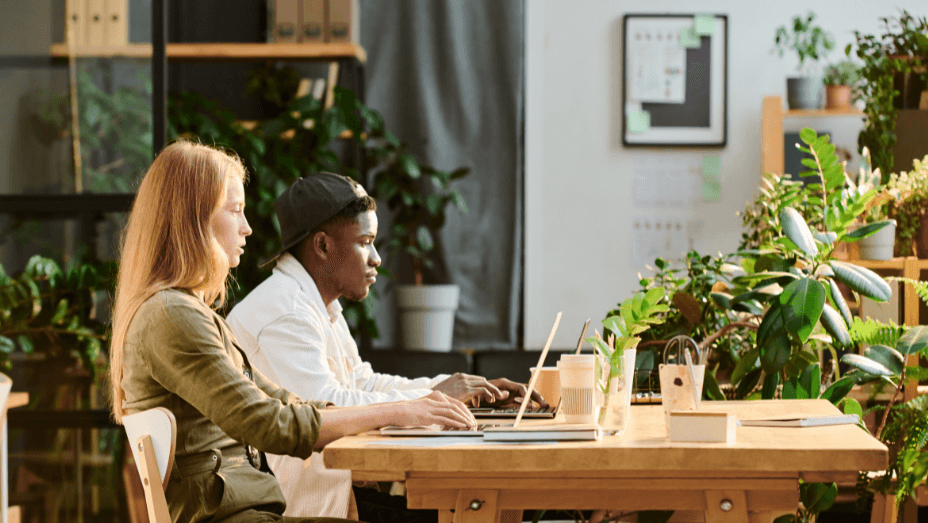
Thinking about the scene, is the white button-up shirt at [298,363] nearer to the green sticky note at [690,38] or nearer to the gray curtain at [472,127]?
the gray curtain at [472,127]

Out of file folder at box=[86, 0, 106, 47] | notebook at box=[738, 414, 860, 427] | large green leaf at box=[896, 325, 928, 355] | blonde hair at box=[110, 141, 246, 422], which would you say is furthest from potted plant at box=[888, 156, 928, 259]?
file folder at box=[86, 0, 106, 47]

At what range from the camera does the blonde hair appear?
151cm

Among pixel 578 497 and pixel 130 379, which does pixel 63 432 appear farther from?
pixel 578 497

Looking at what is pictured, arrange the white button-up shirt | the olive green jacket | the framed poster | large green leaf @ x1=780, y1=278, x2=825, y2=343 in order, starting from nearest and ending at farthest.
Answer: the olive green jacket → the white button-up shirt → large green leaf @ x1=780, y1=278, x2=825, y2=343 → the framed poster

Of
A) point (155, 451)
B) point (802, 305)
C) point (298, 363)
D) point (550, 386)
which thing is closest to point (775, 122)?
point (802, 305)

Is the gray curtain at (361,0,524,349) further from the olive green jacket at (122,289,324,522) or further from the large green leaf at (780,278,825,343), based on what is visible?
the olive green jacket at (122,289,324,522)

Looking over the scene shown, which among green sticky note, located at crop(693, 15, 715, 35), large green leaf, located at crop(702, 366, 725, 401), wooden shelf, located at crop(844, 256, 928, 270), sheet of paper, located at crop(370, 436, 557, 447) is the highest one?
green sticky note, located at crop(693, 15, 715, 35)

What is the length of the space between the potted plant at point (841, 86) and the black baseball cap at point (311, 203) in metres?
2.62

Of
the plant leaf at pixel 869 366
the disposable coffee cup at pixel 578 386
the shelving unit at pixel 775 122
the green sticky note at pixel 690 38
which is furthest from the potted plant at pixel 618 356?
the green sticky note at pixel 690 38

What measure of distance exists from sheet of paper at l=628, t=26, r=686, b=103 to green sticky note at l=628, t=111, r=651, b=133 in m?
0.07

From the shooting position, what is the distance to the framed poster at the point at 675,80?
4.18 m

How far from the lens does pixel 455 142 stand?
4270 millimetres

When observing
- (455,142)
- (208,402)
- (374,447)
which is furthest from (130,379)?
(455,142)

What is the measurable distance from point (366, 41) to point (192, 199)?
9.59ft
